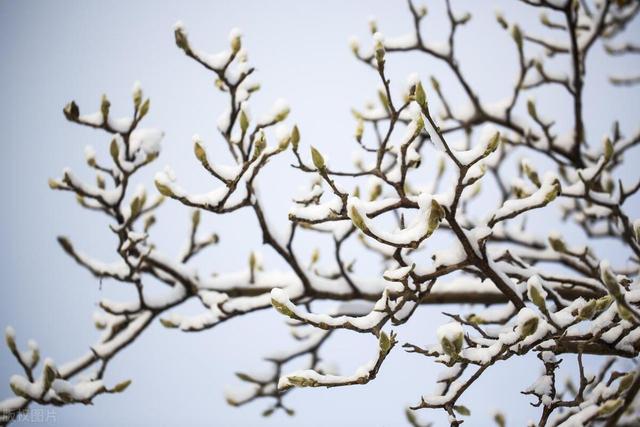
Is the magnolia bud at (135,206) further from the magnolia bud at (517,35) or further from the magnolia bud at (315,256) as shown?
the magnolia bud at (517,35)

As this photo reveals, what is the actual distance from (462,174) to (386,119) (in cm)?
237

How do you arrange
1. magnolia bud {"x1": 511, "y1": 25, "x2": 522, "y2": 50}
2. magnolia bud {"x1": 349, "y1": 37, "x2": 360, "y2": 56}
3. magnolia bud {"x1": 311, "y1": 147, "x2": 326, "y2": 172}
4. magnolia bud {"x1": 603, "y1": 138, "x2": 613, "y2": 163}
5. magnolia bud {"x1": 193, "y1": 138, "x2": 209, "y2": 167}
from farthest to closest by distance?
1. magnolia bud {"x1": 349, "y1": 37, "x2": 360, "y2": 56}
2. magnolia bud {"x1": 511, "y1": 25, "x2": 522, "y2": 50}
3. magnolia bud {"x1": 603, "y1": 138, "x2": 613, "y2": 163}
4. magnolia bud {"x1": 193, "y1": 138, "x2": 209, "y2": 167}
5. magnolia bud {"x1": 311, "y1": 147, "x2": 326, "y2": 172}

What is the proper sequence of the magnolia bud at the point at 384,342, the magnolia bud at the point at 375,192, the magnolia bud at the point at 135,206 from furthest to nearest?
the magnolia bud at the point at 375,192 → the magnolia bud at the point at 135,206 → the magnolia bud at the point at 384,342

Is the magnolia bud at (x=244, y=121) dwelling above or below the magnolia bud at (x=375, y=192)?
below

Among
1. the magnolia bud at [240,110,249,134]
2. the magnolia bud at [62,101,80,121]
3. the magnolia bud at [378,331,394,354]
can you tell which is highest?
the magnolia bud at [240,110,249,134]

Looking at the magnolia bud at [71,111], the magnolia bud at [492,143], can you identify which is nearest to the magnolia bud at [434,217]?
the magnolia bud at [492,143]

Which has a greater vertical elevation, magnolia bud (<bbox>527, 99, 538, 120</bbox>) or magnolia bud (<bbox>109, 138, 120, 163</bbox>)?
magnolia bud (<bbox>527, 99, 538, 120</bbox>)

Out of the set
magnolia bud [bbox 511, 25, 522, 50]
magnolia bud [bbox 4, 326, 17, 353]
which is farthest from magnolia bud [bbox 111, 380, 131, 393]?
magnolia bud [bbox 511, 25, 522, 50]

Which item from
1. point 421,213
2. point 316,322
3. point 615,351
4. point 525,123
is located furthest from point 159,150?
point 525,123

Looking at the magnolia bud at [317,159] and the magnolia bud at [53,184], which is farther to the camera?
the magnolia bud at [53,184]

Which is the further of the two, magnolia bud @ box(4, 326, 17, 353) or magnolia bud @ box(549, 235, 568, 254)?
magnolia bud @ box(4, 326, 17, 353)

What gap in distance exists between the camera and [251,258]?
10.1 feet

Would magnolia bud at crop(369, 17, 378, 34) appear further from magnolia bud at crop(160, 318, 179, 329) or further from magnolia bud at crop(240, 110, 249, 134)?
magnolia bud at crop(160, 318, 179, 329)

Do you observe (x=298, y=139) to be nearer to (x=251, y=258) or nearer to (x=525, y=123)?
(x=251, y=258)
